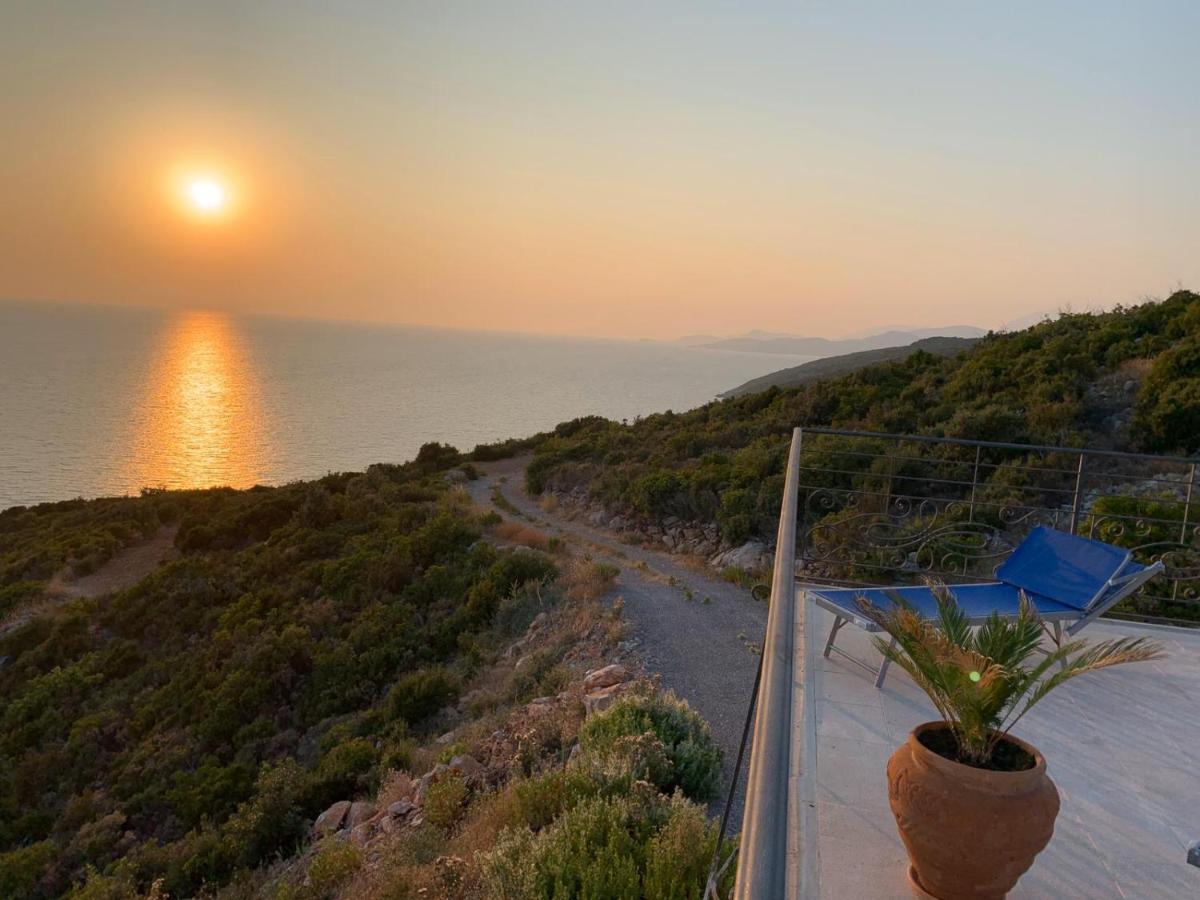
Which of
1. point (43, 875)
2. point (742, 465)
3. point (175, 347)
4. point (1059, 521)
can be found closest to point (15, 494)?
point (43, 875)

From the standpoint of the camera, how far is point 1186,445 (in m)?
13.1

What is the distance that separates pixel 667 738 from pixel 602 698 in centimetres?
135

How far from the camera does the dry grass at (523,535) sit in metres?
14.2

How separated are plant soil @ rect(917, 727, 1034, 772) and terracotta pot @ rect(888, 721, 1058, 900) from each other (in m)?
0.03

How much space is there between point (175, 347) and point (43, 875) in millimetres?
153153

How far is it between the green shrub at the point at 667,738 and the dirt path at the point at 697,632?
0.81 ft

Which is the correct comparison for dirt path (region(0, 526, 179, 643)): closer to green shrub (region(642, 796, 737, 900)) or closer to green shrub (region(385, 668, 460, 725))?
green shrub (region(385, 668, 460, 725))

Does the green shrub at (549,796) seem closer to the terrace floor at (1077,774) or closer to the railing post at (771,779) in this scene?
the terrace floor at (1077,774)

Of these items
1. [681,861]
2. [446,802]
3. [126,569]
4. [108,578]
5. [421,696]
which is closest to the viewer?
[681,861]

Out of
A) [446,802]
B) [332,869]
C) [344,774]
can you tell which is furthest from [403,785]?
[344,774]

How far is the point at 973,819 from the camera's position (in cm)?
226

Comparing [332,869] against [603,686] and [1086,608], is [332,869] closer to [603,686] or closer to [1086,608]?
[603,686]

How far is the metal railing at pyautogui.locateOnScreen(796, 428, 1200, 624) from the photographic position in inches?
320

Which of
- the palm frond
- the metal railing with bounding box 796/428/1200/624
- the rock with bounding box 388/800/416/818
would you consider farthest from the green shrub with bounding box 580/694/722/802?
the palm frond
